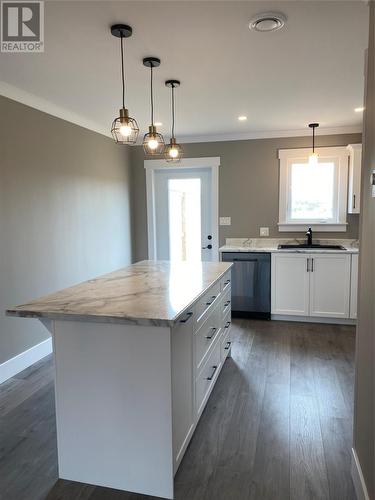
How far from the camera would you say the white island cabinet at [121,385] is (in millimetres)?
1757

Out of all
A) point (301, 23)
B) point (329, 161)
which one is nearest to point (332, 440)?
point (301, 23)

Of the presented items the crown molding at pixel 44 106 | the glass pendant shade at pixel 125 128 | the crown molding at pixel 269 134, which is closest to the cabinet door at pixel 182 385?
the glass pendant shade at pixel 125 128

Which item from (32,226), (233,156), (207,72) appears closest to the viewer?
(207,72)

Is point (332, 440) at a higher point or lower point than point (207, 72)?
lower

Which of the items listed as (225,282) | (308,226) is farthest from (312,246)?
(225,282)

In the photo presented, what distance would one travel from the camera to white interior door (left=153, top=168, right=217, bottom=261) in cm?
536

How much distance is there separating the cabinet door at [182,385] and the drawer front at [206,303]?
0.53ft

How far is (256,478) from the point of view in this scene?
6.37ft

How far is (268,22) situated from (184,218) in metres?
3.55

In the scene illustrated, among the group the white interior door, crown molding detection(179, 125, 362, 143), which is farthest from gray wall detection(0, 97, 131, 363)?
crown molding detection(179, 125, 362, 143)

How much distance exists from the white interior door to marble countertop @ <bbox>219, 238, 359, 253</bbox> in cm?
38

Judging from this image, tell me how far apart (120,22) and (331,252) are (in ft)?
11.1

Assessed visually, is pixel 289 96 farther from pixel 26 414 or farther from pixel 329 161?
pixel 26 414

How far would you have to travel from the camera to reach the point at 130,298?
6.76ft
